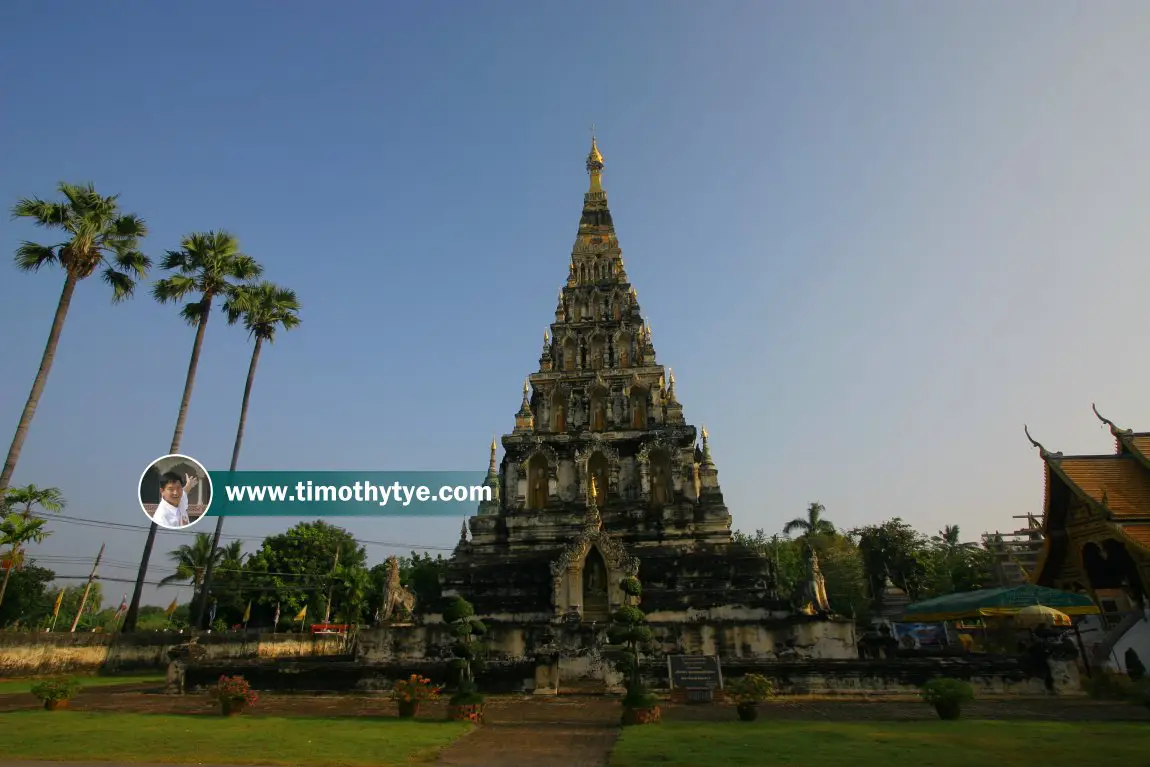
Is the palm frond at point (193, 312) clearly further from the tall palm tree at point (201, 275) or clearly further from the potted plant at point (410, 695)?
the potted plant at point (410, 695)

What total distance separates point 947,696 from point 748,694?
3.76 m

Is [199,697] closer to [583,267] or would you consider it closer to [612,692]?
[612,692]

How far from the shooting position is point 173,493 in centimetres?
2594

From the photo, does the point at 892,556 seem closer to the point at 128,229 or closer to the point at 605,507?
the point at 605,507

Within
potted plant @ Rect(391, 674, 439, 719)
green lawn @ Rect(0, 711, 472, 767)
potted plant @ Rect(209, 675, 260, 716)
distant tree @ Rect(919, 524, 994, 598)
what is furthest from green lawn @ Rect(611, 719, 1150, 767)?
distant tree @ Rect(919, 524, 994, 598)

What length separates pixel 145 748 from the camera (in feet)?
32.6

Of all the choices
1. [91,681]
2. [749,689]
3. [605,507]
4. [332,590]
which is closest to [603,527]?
[605,507]

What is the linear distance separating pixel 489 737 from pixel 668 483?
19.4 m

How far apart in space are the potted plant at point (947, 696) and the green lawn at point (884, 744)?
0.42m

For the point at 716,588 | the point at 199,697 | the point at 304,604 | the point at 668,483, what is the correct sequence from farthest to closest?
the point at 304,604 < the point at 668,483 < the point at 716,588 < the point at 199,697

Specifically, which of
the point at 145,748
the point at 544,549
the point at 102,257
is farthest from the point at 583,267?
the point at 145,748

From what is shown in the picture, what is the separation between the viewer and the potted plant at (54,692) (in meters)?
14.1

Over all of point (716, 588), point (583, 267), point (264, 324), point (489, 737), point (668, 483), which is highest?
point (583, 267)

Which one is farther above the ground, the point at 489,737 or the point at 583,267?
the point at 583,267
